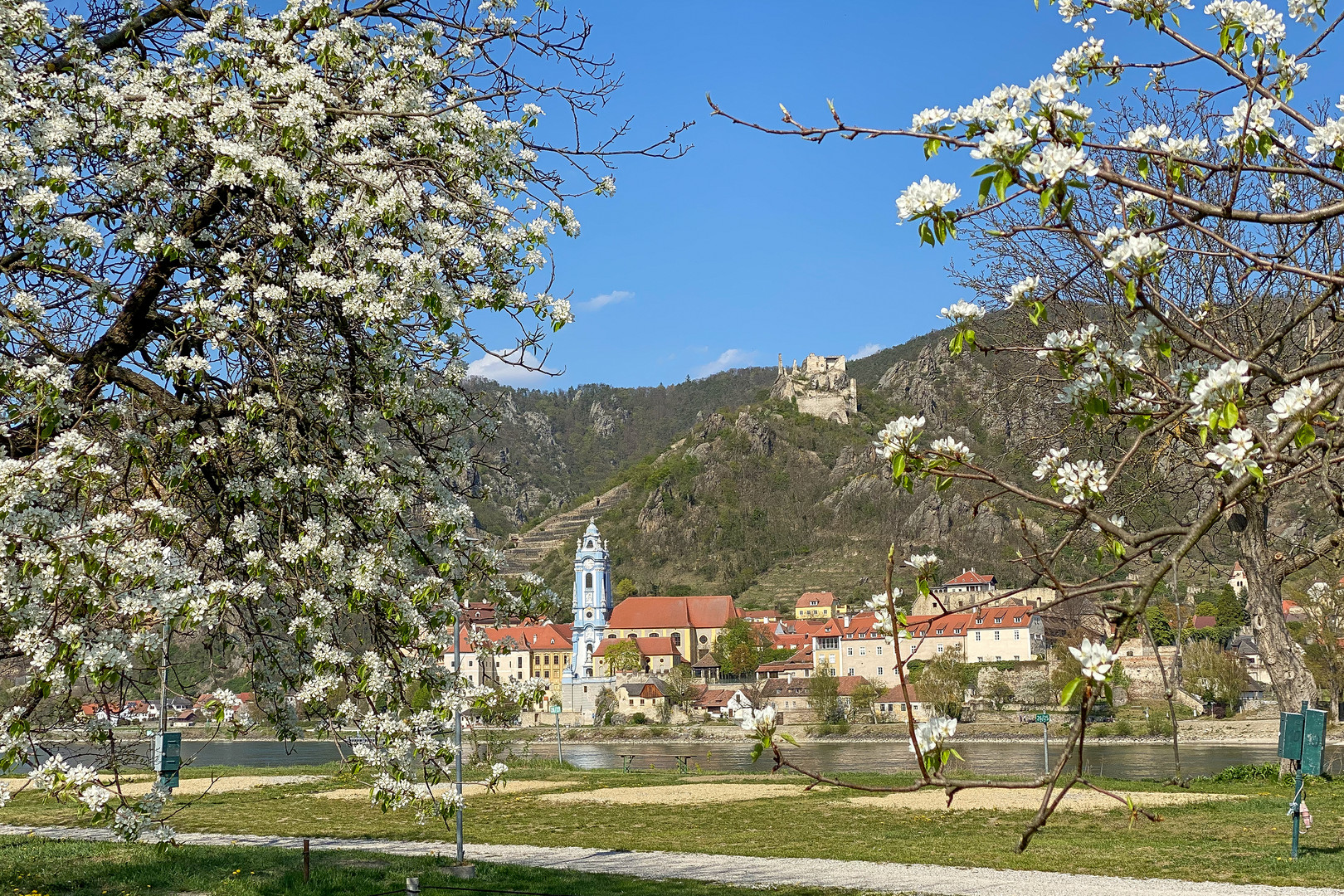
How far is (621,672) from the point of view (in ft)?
320

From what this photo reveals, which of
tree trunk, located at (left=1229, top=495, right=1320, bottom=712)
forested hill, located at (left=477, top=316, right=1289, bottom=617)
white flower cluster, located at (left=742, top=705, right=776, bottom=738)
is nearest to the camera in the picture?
white flower cluster, located at (left=742, top=705, right=776, bottom=738)

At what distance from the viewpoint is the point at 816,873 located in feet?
38.3

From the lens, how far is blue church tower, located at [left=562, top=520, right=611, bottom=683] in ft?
324

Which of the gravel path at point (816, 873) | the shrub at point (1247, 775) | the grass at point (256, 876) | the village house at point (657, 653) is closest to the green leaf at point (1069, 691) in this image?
the grass at point (256, 876)

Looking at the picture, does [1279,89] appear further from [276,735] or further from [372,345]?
[276,735]

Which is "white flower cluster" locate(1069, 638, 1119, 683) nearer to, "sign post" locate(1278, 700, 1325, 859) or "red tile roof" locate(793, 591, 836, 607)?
"sign post" locate(1278, 700, 1325, 859)

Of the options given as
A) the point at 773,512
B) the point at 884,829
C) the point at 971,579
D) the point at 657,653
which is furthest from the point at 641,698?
the point at 884,829

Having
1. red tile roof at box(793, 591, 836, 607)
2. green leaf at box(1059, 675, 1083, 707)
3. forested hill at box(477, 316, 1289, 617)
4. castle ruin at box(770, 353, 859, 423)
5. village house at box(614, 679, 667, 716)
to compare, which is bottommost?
village house at box(614, 679, 667, 716)

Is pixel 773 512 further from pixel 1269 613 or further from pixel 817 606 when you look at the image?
pixel 1269 613

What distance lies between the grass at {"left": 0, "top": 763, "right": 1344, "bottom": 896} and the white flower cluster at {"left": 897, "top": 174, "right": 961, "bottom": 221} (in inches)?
402

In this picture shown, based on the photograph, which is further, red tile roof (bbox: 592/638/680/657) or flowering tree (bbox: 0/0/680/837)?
red tile roof (bbox: 592/638/680/657)

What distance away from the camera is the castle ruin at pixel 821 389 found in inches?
7047

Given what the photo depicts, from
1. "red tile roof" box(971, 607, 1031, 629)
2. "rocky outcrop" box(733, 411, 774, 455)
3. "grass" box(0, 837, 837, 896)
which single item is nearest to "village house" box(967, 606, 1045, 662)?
"red tile roof" box(971, 607, 1031, 629)

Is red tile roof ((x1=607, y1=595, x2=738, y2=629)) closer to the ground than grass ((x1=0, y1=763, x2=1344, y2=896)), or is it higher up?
higher up
